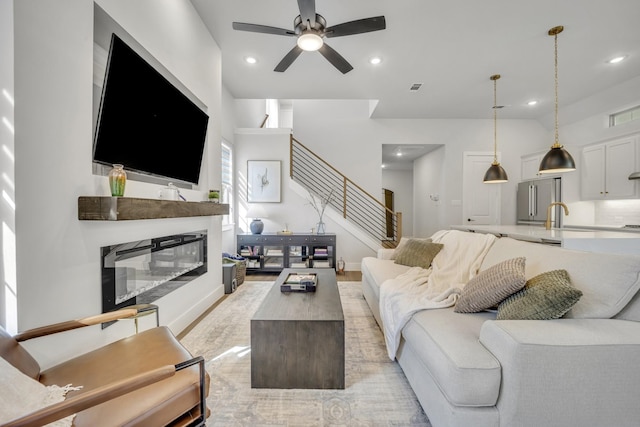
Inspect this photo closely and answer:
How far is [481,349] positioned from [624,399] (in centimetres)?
56

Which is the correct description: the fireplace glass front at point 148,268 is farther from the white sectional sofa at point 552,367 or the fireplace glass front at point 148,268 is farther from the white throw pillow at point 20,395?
the white sectional sofa at point 552,367

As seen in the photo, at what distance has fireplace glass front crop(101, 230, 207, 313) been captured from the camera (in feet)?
5.59

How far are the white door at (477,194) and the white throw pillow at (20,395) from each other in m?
6.16

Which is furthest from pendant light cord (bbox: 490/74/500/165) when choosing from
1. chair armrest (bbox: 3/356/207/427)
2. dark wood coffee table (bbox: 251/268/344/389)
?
chair armrest (bbox: 3/356/207/427)

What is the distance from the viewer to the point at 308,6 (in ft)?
6.81

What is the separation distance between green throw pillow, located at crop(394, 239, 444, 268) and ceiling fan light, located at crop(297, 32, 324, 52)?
2.30 meters

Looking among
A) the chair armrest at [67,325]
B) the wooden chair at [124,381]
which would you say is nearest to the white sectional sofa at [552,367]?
the wooden chair at [124,381]

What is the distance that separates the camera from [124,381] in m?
0.87

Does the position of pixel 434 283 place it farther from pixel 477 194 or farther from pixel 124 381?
pixel 477 194

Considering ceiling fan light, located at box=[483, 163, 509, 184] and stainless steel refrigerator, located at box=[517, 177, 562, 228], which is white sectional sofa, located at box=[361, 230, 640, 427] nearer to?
ceiling fan light, located at box=[483, 163, 509, 184]

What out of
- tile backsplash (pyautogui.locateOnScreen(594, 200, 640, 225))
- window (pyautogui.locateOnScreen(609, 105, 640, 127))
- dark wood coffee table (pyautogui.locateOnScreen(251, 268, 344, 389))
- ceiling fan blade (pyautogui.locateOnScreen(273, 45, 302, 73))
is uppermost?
ceiling fan blade (pyautogui.locateOnScreen(273, 45, 302, 73))

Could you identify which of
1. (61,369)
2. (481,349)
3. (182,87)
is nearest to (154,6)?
(182,87)

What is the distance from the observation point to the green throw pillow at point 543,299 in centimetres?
132

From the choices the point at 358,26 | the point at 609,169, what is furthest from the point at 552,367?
the point at 609,169
